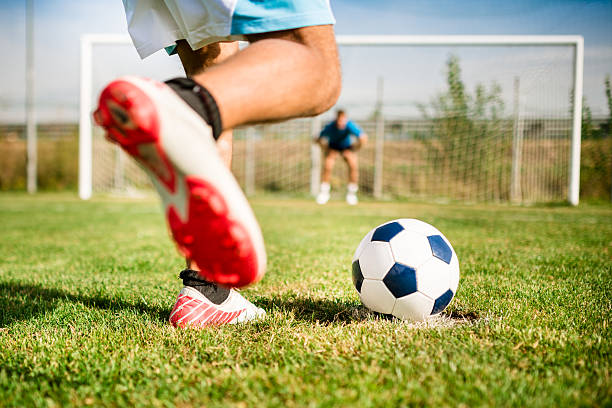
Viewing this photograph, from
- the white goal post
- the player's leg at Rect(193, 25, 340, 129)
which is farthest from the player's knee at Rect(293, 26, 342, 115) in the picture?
the white goal post

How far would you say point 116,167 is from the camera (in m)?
14.1

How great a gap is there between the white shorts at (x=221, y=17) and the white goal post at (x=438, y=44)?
30.7ft

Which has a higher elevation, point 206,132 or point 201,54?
point 201,54

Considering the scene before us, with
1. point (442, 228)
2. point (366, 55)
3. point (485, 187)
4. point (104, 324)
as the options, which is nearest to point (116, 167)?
point (366, 55)

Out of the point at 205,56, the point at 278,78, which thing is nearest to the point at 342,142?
the point at 205,56

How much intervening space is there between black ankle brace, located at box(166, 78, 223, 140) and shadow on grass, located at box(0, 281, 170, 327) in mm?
1031

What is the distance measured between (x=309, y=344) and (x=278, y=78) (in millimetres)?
784

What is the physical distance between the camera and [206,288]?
1807 mm

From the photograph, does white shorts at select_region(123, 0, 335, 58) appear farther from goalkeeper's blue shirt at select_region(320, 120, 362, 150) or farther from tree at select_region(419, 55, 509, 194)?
tree at select_region(419, 55, 509, 194)

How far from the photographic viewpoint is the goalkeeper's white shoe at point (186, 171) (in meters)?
1.00

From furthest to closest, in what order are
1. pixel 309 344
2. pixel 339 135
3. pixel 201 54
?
pixel 339 135 < pixel 201 54 < pixel 309 344

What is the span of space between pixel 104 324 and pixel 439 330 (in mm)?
1189

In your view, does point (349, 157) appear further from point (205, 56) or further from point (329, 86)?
point (329, 86)

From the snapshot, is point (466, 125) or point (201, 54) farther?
point (466, 125)
